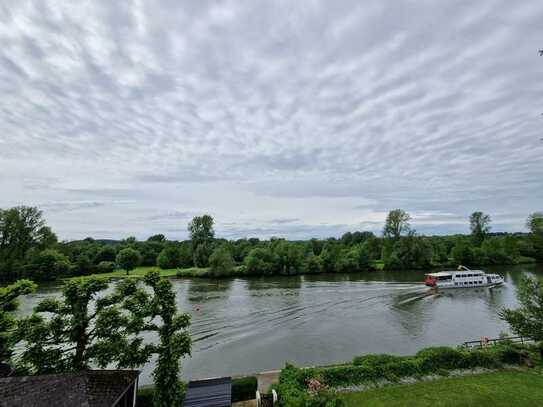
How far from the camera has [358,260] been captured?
6097cm

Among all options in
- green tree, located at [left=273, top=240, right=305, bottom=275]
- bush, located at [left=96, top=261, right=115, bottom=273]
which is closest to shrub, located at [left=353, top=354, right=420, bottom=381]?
green tree, located at [left=273, top=240, right=305, bottom=275]

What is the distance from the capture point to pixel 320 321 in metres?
26.3

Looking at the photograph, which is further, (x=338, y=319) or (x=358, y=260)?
(x=358, y=260)

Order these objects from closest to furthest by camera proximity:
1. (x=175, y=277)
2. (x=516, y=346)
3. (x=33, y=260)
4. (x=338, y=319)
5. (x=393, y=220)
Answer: (x=516, y=346) → (x=338, y=319) → (x=33, y=260) → (x=175, y=277) → (x=393, y=220)

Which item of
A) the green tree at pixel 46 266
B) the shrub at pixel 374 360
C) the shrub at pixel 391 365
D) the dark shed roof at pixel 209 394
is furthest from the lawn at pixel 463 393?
the green tree at pixel 46 266

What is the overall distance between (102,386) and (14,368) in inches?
186

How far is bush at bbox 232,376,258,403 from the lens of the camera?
13.1 m

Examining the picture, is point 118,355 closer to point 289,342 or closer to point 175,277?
point 289,342

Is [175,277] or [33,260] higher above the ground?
[33,260]

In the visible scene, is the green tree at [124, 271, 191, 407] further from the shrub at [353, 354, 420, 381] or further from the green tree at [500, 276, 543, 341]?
the green tree at [500, 276, 543, 341]

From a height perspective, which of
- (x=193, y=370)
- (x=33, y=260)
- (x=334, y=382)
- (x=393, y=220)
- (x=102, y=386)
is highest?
(x=393, y=220)

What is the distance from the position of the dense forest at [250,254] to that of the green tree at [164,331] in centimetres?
4290

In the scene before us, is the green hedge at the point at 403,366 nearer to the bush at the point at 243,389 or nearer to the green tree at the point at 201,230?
the bush at the point at 243,389

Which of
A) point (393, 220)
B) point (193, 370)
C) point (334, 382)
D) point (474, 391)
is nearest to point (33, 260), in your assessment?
point (193, 370)
